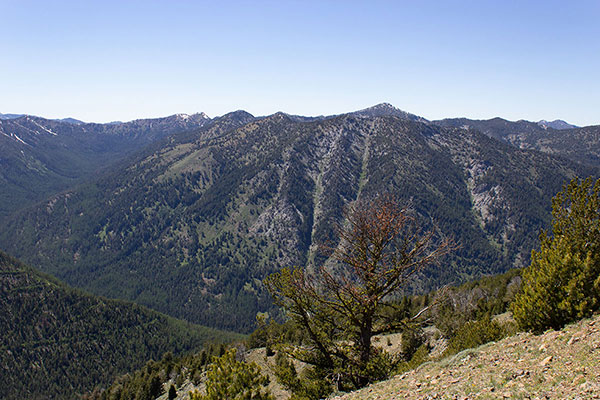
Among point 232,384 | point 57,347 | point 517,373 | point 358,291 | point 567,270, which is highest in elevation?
point 567,270

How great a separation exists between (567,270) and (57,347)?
226 metres

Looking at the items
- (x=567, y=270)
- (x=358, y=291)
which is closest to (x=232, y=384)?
(x=358, y=291)

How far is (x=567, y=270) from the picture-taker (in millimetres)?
16875

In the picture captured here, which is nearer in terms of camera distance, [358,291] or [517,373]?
[517,373]

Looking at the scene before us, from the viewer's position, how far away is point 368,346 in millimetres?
18172

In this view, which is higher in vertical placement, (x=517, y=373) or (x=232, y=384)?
(x=517, y=373)

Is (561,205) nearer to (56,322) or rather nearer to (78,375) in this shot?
(78,375)

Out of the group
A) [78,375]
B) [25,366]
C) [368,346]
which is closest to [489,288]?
[368,346]

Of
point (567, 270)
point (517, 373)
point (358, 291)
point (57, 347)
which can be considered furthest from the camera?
point (57, 347)

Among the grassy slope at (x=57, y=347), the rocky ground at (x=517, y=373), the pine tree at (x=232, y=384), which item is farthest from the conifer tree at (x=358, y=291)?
the grassy slope at (x=57, y=347)

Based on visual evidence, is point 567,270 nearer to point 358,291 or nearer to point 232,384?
point 358,291

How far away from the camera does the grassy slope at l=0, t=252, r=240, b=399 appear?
6452 inches

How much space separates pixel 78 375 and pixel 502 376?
21188cm

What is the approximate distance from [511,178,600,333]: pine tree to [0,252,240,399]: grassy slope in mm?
204266
